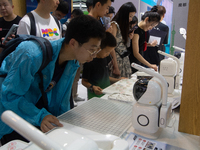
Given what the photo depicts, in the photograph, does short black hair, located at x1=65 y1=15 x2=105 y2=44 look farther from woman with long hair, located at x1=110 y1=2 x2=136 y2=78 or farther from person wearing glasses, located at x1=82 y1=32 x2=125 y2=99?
woman with long hair, located at x1=110 y1=2 x2=136 y2=78

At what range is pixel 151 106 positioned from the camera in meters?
0.72

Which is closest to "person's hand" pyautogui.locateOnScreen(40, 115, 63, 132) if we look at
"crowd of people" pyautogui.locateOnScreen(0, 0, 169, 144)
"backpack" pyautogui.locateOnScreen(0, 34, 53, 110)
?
"crowd of people" pyautogui.locateOnScreen(0, 0, 169, 144)

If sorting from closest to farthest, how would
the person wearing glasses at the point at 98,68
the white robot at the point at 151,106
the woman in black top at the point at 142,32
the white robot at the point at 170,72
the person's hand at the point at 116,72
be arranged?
the white robot at the point at 151,106
the white robot at the point at 170,72
the person wearing glasses at the point at 98,68
the person's hand at the point at 116,72
the woman in black top at the point at 142,32

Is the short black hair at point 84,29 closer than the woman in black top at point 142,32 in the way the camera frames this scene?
Yes

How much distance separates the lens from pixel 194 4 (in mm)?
725

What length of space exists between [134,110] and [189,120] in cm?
25

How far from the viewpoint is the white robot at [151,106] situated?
2.32ft

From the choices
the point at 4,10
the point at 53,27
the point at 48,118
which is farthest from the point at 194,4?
the point at 4,10

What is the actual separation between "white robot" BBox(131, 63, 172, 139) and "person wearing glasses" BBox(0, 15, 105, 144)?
1.17ft

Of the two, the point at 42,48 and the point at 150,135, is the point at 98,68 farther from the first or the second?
the point at 150,135

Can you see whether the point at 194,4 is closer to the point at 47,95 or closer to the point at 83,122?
the point at 83,122

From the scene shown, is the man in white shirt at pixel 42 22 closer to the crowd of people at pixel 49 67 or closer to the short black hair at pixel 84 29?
the crowd of people at pixel 49 67

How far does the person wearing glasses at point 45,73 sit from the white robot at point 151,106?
1.17ft

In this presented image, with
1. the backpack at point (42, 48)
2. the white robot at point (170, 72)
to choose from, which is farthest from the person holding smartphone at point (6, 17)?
the white robot at point (170, 72)
